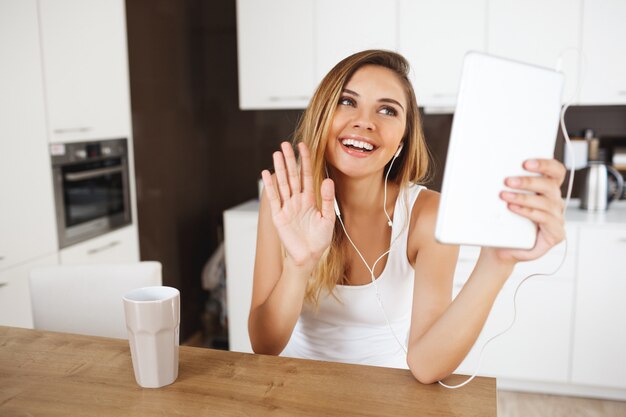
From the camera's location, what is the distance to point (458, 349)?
Answer: 37.4 inches

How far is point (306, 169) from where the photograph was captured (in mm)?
1019

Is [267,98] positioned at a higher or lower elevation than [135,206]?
higher

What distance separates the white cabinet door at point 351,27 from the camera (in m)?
2.80

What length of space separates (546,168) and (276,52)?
92.9 inches

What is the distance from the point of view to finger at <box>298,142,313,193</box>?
3.33ft

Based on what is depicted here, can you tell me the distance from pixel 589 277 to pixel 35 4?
2586 mm

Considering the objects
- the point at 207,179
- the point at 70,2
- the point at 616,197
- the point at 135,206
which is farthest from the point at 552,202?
the point at 207,179

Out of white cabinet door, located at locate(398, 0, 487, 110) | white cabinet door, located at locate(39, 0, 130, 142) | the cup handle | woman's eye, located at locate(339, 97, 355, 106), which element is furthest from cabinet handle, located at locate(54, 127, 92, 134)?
the cup handle

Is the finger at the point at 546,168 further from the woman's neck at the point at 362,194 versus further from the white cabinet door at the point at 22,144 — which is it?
the white cabinet door at the point at 22,144

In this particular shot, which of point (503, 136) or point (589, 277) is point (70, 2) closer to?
point (503, 136)

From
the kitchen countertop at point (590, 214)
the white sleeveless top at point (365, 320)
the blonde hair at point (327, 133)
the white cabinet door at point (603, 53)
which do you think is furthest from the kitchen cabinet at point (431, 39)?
the white sleeveless top at point (365, 320)

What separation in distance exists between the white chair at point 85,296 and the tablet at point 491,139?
968 millimetres

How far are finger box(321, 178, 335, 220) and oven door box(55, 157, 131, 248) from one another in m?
1.42

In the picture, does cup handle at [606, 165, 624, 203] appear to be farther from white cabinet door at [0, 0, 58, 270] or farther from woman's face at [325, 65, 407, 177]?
white cabinet door at [0, 0, 58, 270]
